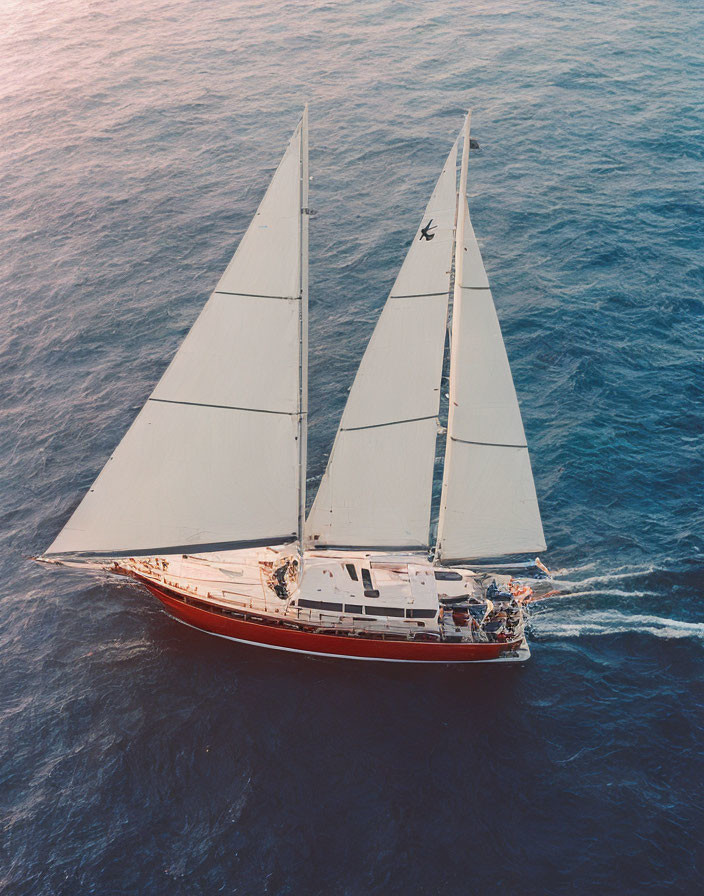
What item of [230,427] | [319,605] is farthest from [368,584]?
[230,427]

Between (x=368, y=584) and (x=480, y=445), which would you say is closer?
(x=480, y=445)

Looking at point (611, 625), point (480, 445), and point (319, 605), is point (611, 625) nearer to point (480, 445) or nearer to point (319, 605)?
point (480, 445)

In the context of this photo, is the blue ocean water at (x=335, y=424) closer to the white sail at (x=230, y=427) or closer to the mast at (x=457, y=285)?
the white sail at (x=230, y=427)

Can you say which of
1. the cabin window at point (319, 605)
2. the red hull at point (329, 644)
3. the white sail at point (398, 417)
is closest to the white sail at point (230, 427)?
Answer: the white sail at point (398, 417)

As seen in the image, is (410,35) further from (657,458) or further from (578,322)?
(657,458)

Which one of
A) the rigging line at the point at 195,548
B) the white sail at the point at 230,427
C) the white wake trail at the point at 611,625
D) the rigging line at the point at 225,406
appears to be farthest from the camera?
the white wake trail at the point at 611,625

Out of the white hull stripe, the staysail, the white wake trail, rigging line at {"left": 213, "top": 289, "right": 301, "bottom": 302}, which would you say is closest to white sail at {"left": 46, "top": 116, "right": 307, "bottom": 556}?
rigging line at {"left": 213, "top": 289, "right": 301, "bottom": 302}
